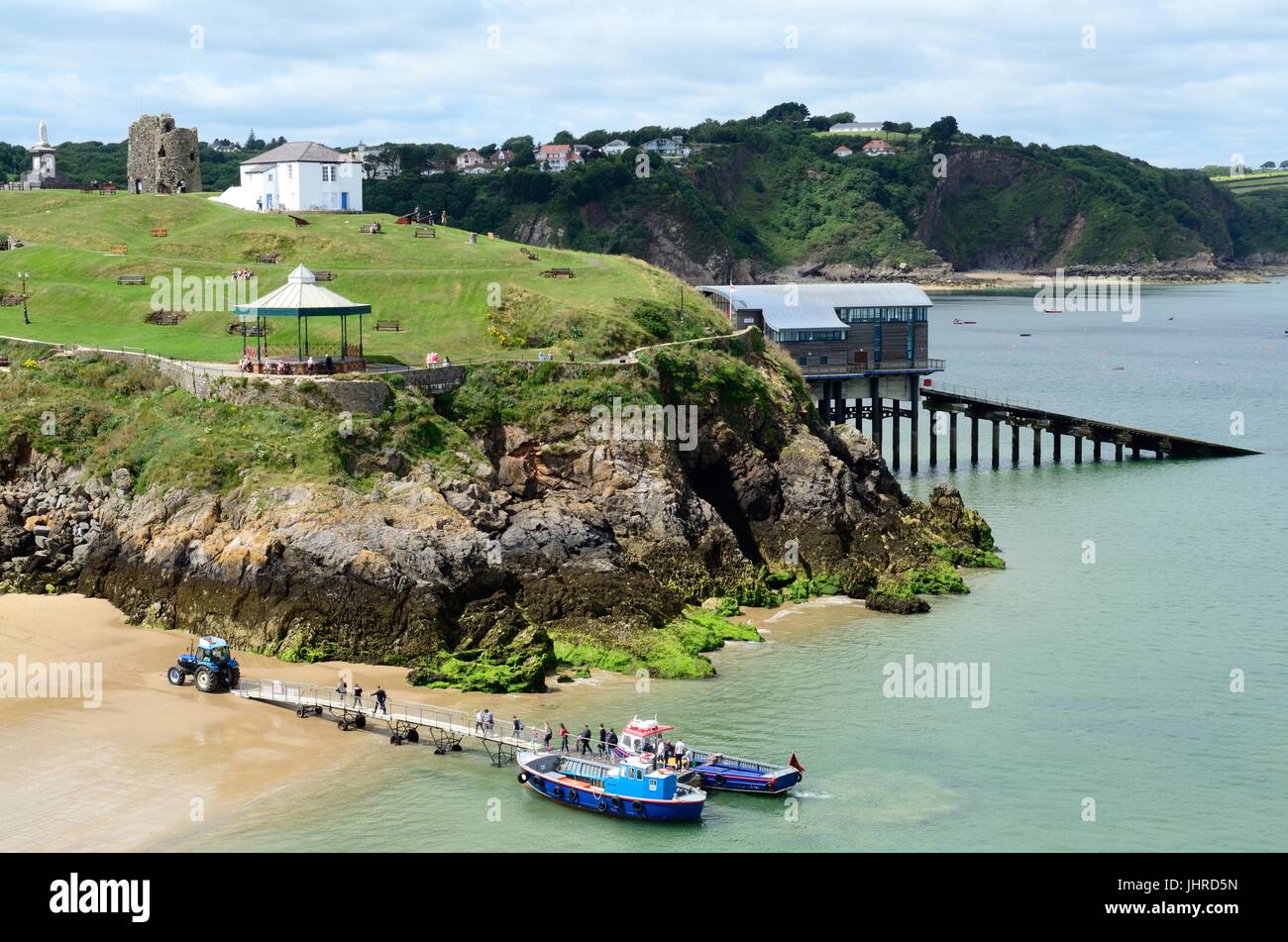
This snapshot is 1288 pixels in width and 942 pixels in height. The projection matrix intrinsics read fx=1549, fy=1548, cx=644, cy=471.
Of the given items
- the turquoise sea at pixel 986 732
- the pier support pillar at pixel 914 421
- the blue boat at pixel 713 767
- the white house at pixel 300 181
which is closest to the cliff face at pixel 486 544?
the turquoise sea at pixel 986 732

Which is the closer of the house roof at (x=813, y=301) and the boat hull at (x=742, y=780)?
the boat hull at (x=742, y=780)

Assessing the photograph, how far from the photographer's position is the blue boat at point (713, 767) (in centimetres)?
4506

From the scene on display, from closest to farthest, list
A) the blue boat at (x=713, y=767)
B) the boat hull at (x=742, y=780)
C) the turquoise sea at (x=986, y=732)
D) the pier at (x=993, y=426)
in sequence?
the turquoise sea at (x=986, y=732)
the boat hull at (x=742, y=780)
the blue boat at (x=713, y=767)
the pier at (x=993, y=426)

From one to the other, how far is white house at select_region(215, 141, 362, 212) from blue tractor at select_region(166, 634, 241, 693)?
6148 cm

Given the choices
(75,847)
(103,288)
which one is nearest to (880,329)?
(103,288)

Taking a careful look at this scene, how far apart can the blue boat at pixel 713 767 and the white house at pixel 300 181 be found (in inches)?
2849

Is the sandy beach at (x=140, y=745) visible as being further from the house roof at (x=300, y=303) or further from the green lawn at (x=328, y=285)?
the green lawn at (x=328, y=285)

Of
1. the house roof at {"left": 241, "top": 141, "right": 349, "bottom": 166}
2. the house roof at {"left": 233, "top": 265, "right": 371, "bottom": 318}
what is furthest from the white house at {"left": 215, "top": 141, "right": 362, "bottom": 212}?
the house roof at {"left": 233, "top": 265, "right": 371, "bottom": 318}

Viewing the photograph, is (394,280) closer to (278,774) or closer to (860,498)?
(860,498)

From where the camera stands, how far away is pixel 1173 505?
301ft

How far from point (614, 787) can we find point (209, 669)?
640 inches

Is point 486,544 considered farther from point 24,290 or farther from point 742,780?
point 24,290

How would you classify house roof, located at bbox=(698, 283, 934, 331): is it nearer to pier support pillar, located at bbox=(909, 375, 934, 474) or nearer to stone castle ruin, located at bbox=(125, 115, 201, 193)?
pier support pillar, located at bbox=(909, 375, 934, 474)

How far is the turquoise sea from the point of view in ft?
141
